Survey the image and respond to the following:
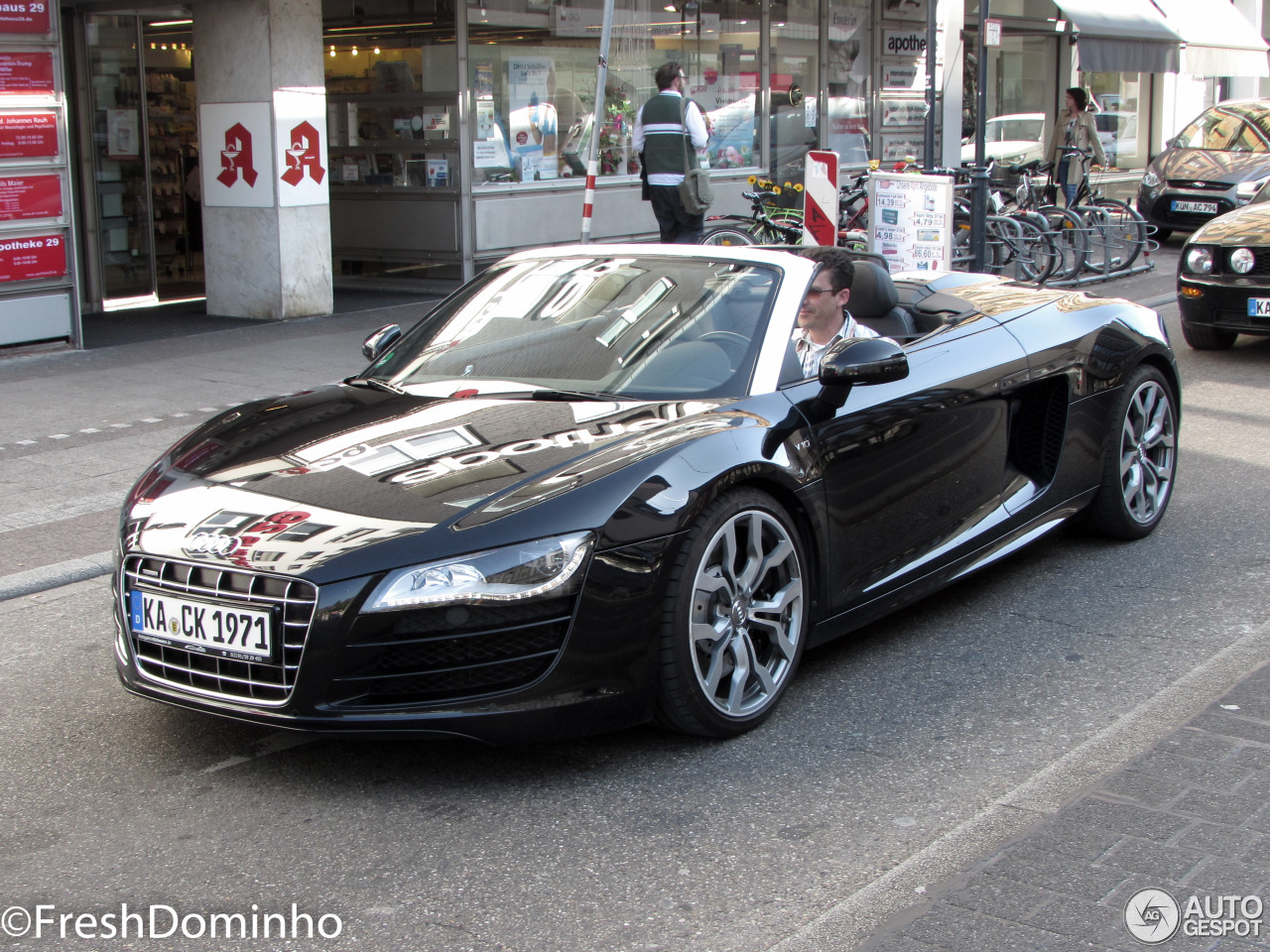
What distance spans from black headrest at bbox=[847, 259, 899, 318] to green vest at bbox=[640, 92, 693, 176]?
303 inches

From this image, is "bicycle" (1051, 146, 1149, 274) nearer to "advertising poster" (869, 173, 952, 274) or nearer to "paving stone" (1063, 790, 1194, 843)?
"advertising poster" (869, 173, 952, 274)

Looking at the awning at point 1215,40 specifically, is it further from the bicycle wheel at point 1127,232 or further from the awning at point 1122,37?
the bicycle wheel at point 1127,232

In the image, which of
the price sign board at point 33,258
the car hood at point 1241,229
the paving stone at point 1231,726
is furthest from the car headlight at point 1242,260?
the price sign board at point 33,258

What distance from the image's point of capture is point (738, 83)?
1877 centimetres

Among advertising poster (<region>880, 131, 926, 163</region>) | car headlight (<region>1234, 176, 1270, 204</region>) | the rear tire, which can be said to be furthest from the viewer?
advertising poster (<region>880, 131, 926, 163</region>)

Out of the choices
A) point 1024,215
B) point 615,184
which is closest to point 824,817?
point 1024,215

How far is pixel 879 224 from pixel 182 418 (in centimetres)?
599

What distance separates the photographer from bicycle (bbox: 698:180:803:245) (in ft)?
47.3

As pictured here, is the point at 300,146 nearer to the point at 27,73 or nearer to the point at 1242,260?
the point at 27,73

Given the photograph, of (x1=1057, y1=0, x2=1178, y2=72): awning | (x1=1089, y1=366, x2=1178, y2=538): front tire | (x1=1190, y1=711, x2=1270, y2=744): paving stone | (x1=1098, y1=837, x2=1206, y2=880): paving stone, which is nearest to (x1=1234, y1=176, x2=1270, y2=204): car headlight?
(x1=1057, y1=0, x2=1178, y2=72): awning

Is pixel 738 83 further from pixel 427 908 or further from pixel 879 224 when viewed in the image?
pixel 427 908

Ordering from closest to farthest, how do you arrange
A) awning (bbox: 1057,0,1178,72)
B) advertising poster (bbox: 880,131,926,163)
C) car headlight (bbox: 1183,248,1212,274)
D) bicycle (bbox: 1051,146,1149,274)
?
car headlight (bbox: 1183,248,1212,274) < bicycle (bbox: 1051,146,1149,274) < advertising poster (bbox: 880,131,926,163) < awning (bbox: 1057,0,1178,72)

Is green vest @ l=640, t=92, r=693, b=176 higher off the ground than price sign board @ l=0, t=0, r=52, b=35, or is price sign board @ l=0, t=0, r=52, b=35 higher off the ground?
price sign board @ l=0, t=0, r=52, b=35

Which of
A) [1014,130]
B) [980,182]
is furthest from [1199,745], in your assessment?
[1014,130]
